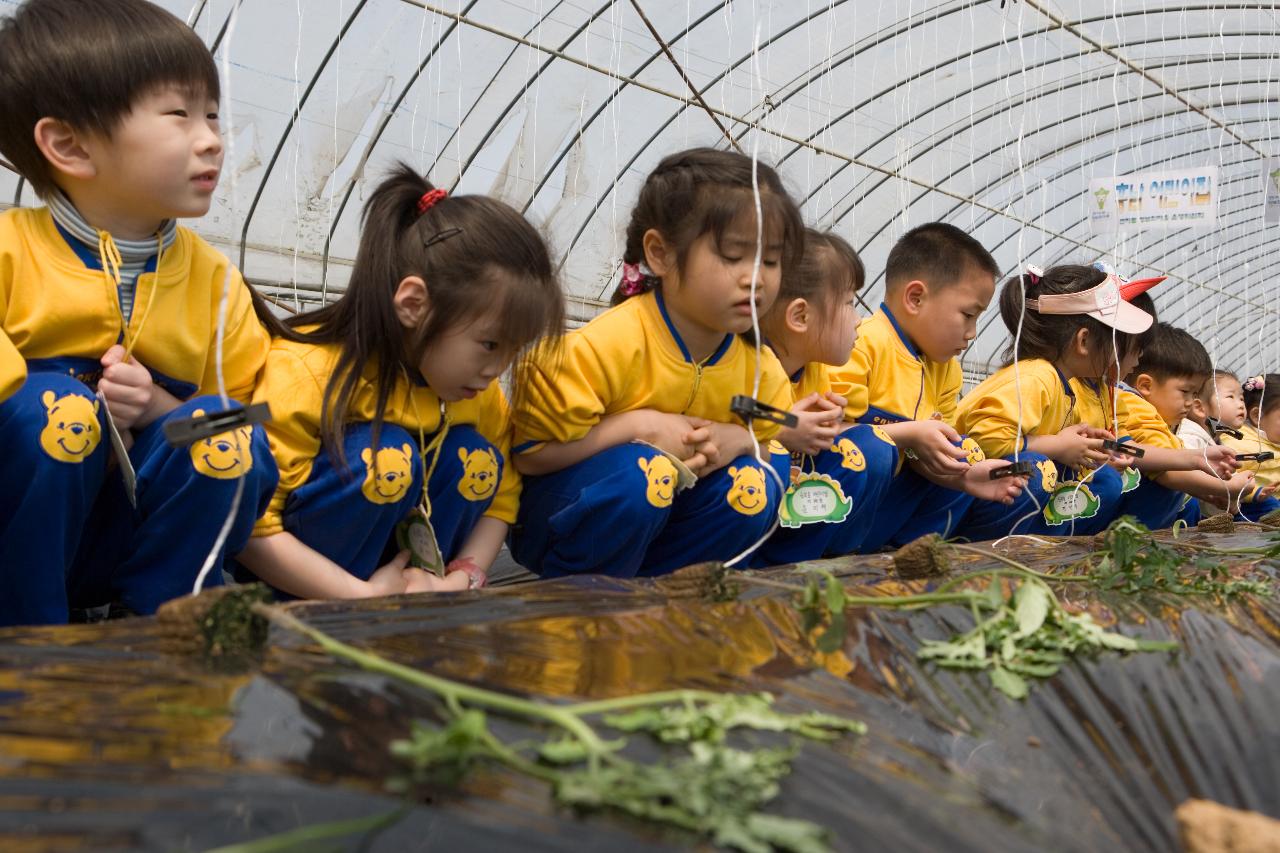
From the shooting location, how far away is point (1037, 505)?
324 centimetres

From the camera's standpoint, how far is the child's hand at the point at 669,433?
2.14m

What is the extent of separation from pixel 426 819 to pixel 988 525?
3001 millimetres

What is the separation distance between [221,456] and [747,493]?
3.40 ft

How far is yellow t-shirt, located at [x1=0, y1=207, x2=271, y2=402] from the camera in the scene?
5.00 feet

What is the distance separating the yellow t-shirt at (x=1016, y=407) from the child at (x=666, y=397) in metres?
1.20

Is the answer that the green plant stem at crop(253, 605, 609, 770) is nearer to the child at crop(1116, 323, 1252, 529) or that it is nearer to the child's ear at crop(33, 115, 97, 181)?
the child's ear at crop(33, 115, 97, 181)

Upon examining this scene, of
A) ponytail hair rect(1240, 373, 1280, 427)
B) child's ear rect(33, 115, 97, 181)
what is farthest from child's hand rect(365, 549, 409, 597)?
ponytail hair rect(1240, 373, 1280, 427)

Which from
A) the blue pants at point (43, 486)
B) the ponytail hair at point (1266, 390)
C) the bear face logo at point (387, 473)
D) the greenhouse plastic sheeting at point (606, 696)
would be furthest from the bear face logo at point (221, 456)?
the ponytail hair at point (1266, 390)

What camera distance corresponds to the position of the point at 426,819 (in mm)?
653

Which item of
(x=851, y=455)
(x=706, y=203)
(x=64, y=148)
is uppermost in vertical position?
(x=64, y=148)

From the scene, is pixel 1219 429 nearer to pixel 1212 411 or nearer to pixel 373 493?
pixel 1212 411

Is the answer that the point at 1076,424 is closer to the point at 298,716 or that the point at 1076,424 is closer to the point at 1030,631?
the point at 1030,631

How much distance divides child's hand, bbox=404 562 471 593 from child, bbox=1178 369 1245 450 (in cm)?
388

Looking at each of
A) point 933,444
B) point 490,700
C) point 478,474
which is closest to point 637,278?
point 478,474
